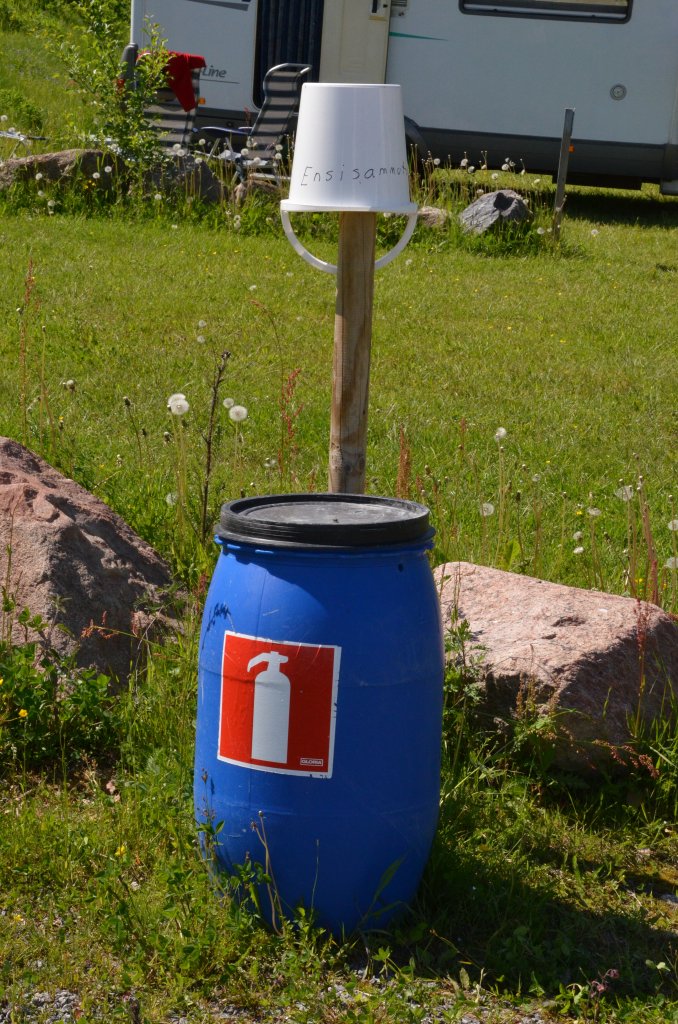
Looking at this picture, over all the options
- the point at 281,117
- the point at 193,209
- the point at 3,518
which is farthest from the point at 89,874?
the point at 281,117

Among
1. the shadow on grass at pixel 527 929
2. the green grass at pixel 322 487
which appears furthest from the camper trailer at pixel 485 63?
the shadow on grass at pixel 527 929

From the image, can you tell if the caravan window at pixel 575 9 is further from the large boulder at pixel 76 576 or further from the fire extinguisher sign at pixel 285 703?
the fire extinguisher sign at pixel 285 703

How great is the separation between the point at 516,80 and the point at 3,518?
→ 11.5 m

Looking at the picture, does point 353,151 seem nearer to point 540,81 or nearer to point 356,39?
point 540,81

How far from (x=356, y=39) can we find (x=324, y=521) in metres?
12.5

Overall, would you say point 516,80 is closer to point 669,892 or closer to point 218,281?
point 218,281

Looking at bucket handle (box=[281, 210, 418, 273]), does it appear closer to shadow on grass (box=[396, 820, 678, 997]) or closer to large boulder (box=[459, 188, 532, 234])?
shadow on grass (box=[396, 820, 678, 997])

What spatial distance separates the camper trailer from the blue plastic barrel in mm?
11800

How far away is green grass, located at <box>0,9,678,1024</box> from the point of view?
2621 millimetres

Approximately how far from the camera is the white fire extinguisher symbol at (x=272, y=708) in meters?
2.59

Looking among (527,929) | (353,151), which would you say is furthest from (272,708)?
(353,151)

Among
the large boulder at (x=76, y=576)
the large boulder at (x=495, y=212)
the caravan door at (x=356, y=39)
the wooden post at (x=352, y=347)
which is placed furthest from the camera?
the caravan door at (x=356, y=39)

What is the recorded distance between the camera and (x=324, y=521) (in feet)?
9.15

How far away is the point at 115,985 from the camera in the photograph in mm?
2541
